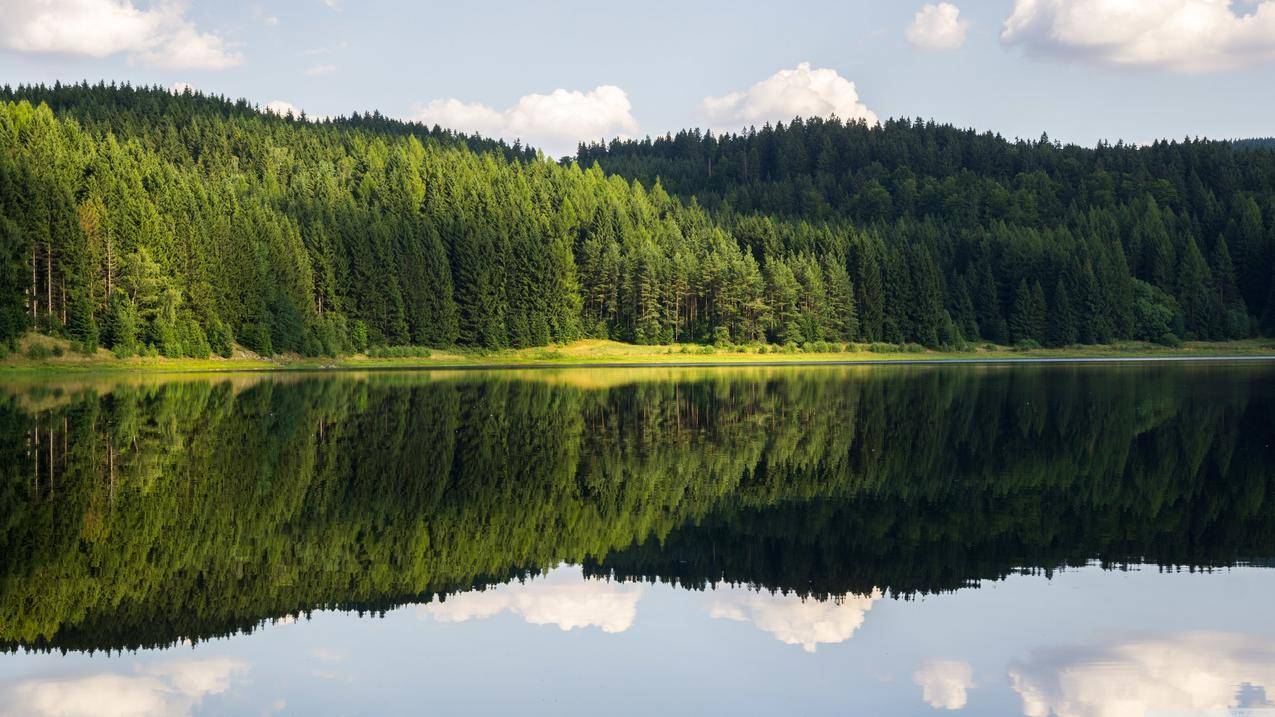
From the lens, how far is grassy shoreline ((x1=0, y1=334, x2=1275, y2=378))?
274ft

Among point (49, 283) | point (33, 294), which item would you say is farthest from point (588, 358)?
point (33, 294)

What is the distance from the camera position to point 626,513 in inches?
866

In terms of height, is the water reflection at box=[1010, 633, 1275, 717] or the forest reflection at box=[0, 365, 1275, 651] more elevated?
the water reflection at box=[1010, 633, 1275, 717]

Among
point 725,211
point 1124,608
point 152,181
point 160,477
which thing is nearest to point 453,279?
point 152,181

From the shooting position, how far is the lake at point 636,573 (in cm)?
1226

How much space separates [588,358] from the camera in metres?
127

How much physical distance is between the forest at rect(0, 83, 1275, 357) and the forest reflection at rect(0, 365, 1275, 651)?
2090 inches

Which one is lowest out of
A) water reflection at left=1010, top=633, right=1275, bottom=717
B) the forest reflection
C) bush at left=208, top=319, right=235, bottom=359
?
bush at left=208, top=319, right=235, bottom=359

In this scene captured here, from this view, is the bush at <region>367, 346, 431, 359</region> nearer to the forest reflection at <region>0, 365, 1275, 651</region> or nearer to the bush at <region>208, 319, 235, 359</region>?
the bush at <region>208, 319, 235, 359</region>

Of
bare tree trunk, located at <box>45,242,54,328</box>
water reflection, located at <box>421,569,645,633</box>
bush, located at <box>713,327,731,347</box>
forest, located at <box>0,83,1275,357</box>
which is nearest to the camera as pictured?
water reflection, located at <box>421,569,645,633</box>

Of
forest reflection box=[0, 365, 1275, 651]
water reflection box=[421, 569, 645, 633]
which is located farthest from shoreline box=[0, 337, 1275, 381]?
water reflection box=[421, 569, 645, 633]

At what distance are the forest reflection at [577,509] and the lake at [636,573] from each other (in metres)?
0.10

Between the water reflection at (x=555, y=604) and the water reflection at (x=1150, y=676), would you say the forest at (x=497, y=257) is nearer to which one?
the water reflection at (x=555, y=604)

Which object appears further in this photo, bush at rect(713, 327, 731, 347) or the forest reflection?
bush at rect(713, 327, 731, 347)
